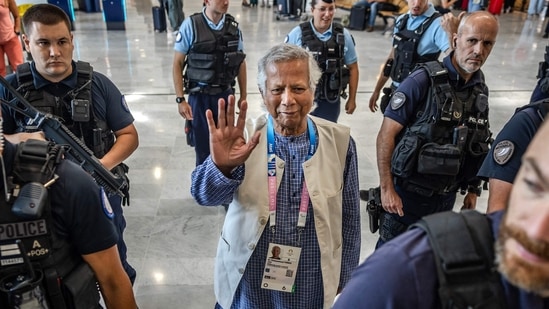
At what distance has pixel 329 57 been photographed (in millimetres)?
3674

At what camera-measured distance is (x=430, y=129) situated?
232 centimetres

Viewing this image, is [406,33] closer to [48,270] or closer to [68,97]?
[68,97]

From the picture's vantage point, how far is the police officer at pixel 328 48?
363 centimetres

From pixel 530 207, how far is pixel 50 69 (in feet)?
6.67

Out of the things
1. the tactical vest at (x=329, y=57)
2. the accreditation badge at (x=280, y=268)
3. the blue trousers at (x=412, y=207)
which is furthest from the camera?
the tactical vest at (x=329, y=57)

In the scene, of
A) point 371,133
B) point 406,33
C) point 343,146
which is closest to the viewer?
point 343,146

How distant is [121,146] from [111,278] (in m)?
0.98

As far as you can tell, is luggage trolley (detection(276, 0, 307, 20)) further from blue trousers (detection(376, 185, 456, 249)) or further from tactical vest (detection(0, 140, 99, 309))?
tactical vest (detection(0, 140, 99, 309))

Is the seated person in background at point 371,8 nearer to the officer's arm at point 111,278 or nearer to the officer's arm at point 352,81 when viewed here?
the officer's arm at point 352,81

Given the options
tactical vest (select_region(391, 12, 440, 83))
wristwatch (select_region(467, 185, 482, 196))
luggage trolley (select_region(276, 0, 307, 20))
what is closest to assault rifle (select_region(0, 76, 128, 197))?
wristwatch (select_region(467, 185, 482, 196))

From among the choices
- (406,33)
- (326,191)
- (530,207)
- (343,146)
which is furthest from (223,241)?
(406,33)

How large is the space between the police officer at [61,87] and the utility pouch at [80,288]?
0.90m

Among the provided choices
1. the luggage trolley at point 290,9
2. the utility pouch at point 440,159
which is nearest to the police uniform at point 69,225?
the utility pouch at point 440,159

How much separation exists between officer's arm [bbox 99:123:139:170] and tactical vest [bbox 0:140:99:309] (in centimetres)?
93
